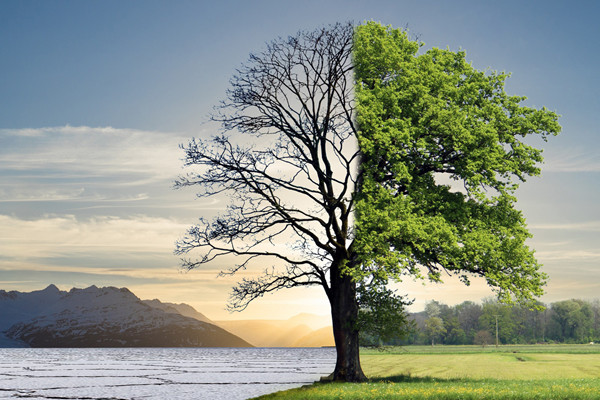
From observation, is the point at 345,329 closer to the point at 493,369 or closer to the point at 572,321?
the point at 493,369

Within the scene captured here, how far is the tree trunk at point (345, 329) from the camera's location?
27.3 metres

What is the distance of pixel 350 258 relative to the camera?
2783cm

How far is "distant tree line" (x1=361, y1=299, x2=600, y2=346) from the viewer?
165500 millimetres

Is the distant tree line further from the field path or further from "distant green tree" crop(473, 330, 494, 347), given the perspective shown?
the field path

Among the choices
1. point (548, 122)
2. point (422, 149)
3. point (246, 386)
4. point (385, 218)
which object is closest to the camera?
point (385, 218)

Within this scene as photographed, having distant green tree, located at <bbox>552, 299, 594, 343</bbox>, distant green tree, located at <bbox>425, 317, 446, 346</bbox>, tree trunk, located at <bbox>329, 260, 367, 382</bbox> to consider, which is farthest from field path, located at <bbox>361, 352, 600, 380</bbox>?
distant green tree, located at <bbox>552, 299, 594, 343</bbox>

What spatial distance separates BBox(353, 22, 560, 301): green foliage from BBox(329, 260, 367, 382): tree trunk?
2.64 metres

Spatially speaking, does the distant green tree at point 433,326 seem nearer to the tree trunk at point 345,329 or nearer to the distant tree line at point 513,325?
the distant tree line at point 513,325

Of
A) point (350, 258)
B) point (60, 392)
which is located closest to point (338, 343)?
point (350, 258)

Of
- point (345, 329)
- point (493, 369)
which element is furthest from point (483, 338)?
point (345, 329)

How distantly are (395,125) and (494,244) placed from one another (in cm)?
672

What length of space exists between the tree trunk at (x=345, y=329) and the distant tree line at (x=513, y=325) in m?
137

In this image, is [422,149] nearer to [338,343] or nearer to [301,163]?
[301,163]

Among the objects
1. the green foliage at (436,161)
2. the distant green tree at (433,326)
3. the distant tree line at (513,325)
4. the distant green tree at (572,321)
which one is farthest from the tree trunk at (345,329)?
the distant green tree at (572,321)
